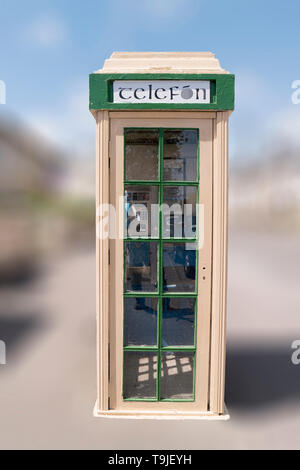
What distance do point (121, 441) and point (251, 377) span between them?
166 centimetres

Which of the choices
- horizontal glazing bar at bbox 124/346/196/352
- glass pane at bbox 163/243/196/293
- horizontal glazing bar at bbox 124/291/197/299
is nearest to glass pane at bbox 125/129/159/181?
glass pane at bbox 163/243/196/293

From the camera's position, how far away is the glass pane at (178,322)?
275 centimetres

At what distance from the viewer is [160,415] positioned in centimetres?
271

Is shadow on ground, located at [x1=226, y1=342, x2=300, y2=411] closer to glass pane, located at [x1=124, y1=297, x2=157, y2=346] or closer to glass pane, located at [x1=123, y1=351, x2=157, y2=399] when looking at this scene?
glass pane, located at [x1=123, y1=351, x2=157, y2=399]

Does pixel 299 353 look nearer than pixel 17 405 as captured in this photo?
No

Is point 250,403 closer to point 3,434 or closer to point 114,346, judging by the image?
point 114,346

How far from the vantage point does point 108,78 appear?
2.53 metres

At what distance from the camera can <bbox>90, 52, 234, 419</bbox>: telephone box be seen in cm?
255

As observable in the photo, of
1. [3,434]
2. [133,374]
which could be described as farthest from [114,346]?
[3,434]

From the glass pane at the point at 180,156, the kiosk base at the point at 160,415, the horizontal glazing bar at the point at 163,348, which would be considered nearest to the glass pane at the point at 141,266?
the horizontal glazing bar at the point at 163,348

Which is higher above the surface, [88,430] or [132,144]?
[132,144]

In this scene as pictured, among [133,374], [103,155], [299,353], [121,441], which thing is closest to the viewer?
[121,441]

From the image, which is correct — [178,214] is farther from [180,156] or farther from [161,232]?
[180,156]

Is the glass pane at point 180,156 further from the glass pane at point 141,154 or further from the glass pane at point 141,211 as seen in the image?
the glass pane at point 141,211
